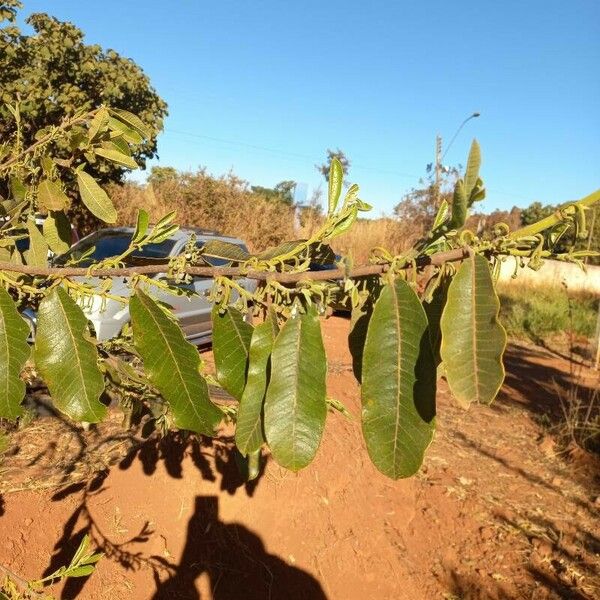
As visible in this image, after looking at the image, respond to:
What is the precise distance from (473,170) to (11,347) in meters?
0.74

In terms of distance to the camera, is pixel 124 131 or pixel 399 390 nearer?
pixel 399 390

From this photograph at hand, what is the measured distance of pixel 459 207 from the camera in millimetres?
601

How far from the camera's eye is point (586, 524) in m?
3.98

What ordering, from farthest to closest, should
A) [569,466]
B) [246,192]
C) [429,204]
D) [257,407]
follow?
[429,204]
[246,192]
[569,466]
[257,407]

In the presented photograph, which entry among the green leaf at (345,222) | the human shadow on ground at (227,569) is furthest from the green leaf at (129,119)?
the human shadow on ground at (227,569)

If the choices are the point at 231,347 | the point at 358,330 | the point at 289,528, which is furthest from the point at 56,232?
the point at 289,528

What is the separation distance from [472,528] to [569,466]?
1676 millimetres

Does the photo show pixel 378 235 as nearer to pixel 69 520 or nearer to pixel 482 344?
pixel 69 520

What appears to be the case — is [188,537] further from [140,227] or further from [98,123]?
[140,227]

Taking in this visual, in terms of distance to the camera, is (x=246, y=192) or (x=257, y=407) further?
(x=246, y=192)

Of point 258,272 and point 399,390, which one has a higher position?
point 258,272

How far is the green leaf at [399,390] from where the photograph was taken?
65 cm

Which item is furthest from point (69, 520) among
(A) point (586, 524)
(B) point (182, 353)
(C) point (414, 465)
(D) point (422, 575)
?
(A) point (586, 524)

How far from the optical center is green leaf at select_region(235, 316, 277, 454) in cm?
73
